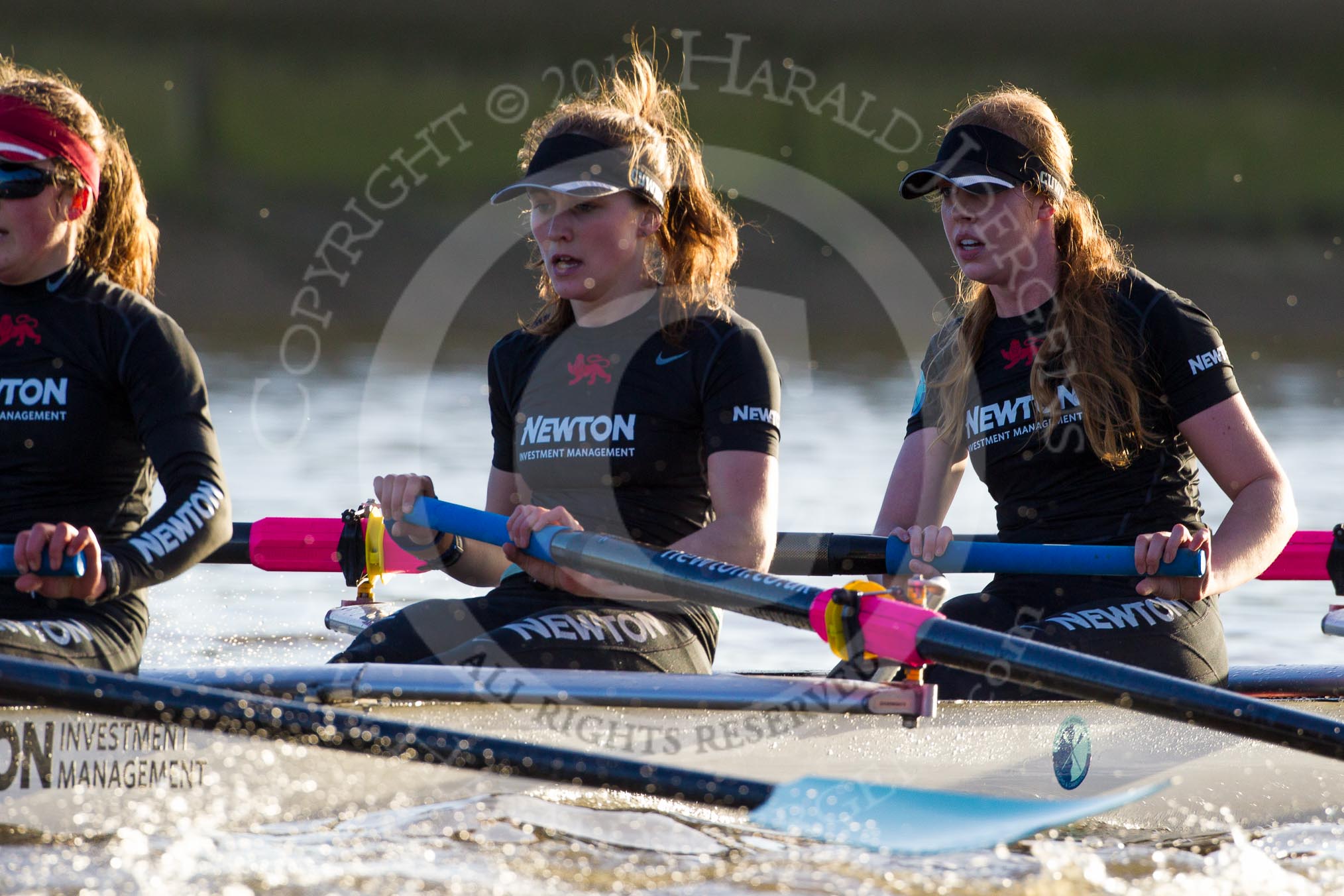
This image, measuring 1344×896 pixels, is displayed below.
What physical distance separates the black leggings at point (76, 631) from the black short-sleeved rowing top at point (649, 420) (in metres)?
0.84

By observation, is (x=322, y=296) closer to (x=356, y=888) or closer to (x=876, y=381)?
(x=876, y=381)

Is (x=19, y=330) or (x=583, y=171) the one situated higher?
(x=583, y=171)

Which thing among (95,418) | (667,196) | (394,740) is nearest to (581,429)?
(667,196)

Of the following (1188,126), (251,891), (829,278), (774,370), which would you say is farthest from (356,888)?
(1188,126)

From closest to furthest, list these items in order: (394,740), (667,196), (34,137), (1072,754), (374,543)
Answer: (394,740), (34,137), (1072,754), (667,196), (374,543)

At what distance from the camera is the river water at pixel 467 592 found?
2.71 m

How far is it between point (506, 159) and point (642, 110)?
1095 centimetres

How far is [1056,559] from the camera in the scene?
3152 mm

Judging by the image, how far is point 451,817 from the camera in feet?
9.53

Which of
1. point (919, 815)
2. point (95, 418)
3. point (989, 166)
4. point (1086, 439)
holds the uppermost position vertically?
point (989, 166)

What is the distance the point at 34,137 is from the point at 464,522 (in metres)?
1.09

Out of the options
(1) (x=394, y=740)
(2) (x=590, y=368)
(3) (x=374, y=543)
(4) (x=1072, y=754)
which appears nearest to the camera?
(1) (x=394, y=740)

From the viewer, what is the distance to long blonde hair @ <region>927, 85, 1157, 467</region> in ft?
10.4

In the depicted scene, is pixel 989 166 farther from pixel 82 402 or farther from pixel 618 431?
pixel 82 402
